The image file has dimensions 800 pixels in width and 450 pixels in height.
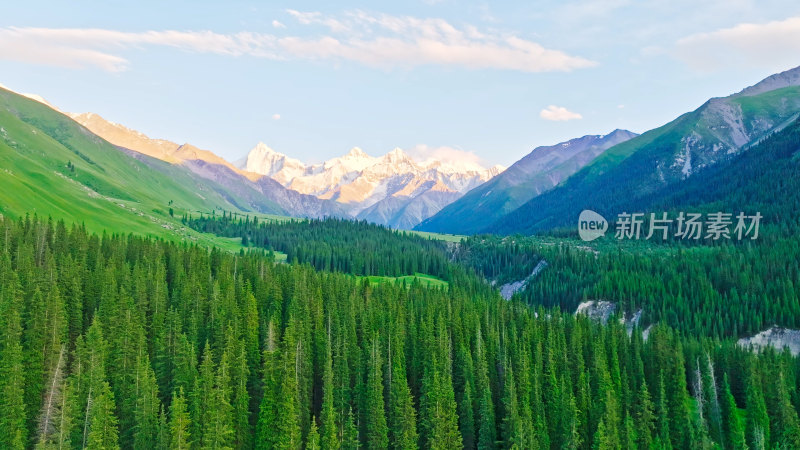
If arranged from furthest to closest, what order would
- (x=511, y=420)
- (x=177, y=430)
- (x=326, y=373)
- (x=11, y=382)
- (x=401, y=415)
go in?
(x=326, y=373) → (x=511, y=420) → (x=401, y=415) → (x=11, y=382) → (x=177, y=430)

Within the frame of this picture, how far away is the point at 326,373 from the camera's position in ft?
297

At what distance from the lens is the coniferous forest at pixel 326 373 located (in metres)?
78.7

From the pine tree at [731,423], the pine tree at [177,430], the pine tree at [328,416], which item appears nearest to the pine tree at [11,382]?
the pine tree at [177,430]

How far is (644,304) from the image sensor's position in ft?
624

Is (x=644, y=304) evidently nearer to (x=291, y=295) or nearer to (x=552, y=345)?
(x=552, y=345)

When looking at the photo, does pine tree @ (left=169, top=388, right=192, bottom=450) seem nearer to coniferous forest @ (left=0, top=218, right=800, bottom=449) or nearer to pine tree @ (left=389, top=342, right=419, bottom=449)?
coniferous forest @ (left=0, top=218, right=800, bottom=449)

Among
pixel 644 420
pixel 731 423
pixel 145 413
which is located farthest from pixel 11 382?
pixel 731 423

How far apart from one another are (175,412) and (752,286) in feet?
551

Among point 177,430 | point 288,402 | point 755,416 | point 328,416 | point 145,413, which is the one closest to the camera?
point 177,430

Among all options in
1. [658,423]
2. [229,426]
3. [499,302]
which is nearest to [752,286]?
[499,302]

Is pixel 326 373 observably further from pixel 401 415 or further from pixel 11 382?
pixel 11 382

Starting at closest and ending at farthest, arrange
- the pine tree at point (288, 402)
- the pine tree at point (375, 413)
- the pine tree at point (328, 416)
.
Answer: the pine tree at point (328, 416), the pine tree at point (288, 402), the pine tree at point (375, 413)

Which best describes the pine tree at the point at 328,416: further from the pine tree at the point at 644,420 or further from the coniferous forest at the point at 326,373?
the pine tree at the point at 644,420

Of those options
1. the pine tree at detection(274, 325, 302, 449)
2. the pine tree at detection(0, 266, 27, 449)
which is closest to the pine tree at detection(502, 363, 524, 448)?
the pine tree at detection(274, 325, 302, 449)
